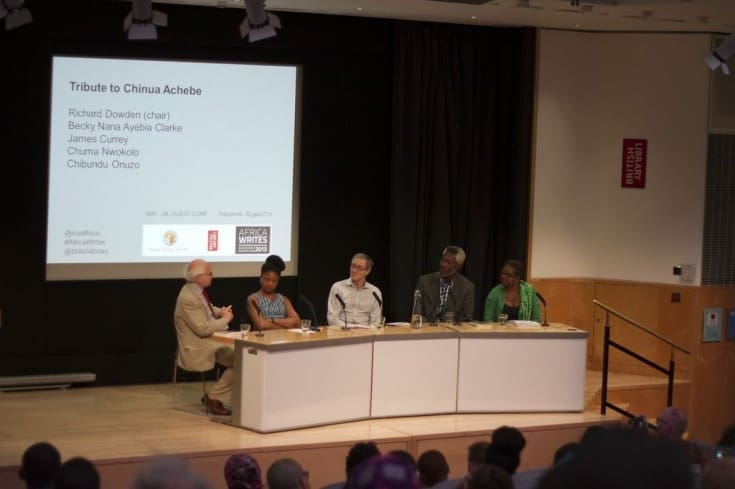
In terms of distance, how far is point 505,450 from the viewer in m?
4.07

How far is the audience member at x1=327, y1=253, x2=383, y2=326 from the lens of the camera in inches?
311

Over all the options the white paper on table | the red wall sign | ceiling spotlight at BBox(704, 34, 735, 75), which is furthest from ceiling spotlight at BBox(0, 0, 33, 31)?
the red wall sign

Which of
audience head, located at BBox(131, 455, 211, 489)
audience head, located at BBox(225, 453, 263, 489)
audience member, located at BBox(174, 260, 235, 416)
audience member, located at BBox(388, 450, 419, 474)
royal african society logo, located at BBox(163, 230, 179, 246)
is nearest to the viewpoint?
audience head, located at BBox(131, 455, 211, 489)

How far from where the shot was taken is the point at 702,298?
31.4 ft

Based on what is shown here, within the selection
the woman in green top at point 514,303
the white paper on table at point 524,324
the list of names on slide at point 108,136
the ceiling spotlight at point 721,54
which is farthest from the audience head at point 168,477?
the ceiling spotlight at point 721,54

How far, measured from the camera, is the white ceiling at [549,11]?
8336 mm

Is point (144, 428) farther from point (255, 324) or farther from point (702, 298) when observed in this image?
point (702, 298)

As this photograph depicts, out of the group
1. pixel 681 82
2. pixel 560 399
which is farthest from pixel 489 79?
pixel 560 399

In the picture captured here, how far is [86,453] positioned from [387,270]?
12.2 ft

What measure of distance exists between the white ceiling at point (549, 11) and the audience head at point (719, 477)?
20.7ft

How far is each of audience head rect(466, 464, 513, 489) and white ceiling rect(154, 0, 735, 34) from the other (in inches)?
229

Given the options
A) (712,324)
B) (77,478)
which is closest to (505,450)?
(77,478)

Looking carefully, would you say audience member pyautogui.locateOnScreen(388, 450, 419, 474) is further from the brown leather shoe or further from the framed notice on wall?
the framed notice on wall

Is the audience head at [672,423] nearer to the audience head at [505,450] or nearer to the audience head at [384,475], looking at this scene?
the audience head at [505,450]
